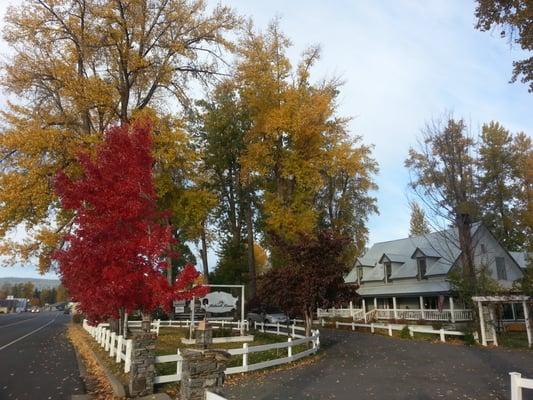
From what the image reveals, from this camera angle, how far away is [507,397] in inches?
383

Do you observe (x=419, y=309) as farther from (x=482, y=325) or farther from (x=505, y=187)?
(x=505, y=187)

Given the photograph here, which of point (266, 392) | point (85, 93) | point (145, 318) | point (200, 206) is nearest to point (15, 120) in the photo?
point (85, 93)

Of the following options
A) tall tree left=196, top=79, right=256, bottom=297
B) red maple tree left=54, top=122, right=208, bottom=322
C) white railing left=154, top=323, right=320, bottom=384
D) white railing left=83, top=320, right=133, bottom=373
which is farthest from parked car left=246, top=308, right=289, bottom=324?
red maple tree left=54, top=122, right=208, bottom=322

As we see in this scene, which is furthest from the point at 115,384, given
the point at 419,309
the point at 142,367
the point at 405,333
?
the point at 419,309

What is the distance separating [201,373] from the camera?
270 inches

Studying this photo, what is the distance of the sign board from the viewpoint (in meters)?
26.7

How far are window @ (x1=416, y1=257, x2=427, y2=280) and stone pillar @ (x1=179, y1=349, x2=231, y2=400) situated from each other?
28019mm

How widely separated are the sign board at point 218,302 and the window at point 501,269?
68.0 feet

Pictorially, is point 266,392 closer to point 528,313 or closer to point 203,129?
point 528,313

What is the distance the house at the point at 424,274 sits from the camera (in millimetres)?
29297

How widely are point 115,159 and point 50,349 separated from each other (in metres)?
11.2

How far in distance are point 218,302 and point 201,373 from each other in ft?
68.1

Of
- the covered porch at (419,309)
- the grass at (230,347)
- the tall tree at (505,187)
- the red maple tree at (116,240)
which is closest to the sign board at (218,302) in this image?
the grass at (230,347)

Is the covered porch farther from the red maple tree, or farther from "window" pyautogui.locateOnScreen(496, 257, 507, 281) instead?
the red maple tree
